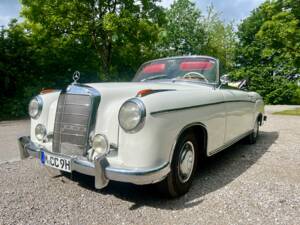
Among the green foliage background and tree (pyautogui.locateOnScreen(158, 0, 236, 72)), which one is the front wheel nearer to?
the green foliage background

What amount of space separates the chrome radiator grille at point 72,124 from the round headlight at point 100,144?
0.41 ft

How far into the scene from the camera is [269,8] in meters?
13.5

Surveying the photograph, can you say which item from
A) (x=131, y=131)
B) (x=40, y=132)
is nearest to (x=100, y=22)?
(x=40, y=132)

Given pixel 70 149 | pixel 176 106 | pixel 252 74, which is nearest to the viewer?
pixel 176 106

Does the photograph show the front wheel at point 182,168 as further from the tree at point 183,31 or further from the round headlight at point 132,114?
the tree at point 183,31

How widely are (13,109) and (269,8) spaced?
13253 mm

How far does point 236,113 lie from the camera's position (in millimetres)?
3998

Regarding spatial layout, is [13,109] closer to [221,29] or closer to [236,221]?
[236,221]

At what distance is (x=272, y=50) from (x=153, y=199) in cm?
1391

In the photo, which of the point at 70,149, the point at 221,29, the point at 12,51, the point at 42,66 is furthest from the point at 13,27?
the point at 221,29

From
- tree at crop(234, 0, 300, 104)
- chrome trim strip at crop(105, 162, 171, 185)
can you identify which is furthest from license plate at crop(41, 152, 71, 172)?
tree at crop(234, 0, 300, 104)

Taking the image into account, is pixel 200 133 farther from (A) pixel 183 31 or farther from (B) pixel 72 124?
(A) pixel 183 31

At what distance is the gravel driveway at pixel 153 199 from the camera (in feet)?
7.89

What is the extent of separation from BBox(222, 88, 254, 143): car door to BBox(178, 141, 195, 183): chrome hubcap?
3.07ft
